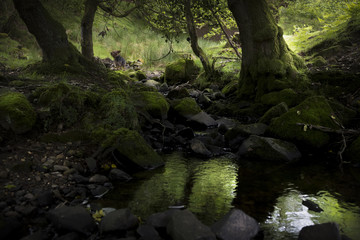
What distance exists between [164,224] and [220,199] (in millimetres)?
992

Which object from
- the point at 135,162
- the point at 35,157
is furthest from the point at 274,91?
the point at 35,157

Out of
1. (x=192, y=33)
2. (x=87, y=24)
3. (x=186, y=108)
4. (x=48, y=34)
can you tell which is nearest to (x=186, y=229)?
(x=186, y=108)

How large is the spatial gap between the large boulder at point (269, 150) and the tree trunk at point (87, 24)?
7213 mm

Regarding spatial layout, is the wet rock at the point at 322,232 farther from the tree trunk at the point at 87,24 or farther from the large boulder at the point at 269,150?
the tree trunk at the point at 87,24

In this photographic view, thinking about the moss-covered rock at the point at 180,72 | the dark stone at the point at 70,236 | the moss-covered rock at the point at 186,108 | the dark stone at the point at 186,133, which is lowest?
the dark stone at the point at 70,236

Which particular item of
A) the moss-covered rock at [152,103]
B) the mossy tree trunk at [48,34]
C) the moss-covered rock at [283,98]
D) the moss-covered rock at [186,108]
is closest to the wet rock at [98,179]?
the moss-covered rock at [152,103]

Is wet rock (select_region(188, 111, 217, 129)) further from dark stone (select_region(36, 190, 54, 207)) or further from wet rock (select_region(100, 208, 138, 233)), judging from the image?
wet rock (select_region(100, 208, 138, 233))

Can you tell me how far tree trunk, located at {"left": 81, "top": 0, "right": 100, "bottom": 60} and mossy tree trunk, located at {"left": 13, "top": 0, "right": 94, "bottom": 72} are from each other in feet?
6.70

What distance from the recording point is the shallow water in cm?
301

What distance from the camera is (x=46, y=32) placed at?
7.90 metres

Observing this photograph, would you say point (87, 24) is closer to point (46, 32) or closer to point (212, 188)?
point (46, 32)

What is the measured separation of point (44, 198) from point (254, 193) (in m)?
2.45

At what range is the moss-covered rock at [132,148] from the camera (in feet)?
13.9

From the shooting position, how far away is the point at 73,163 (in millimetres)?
4023
